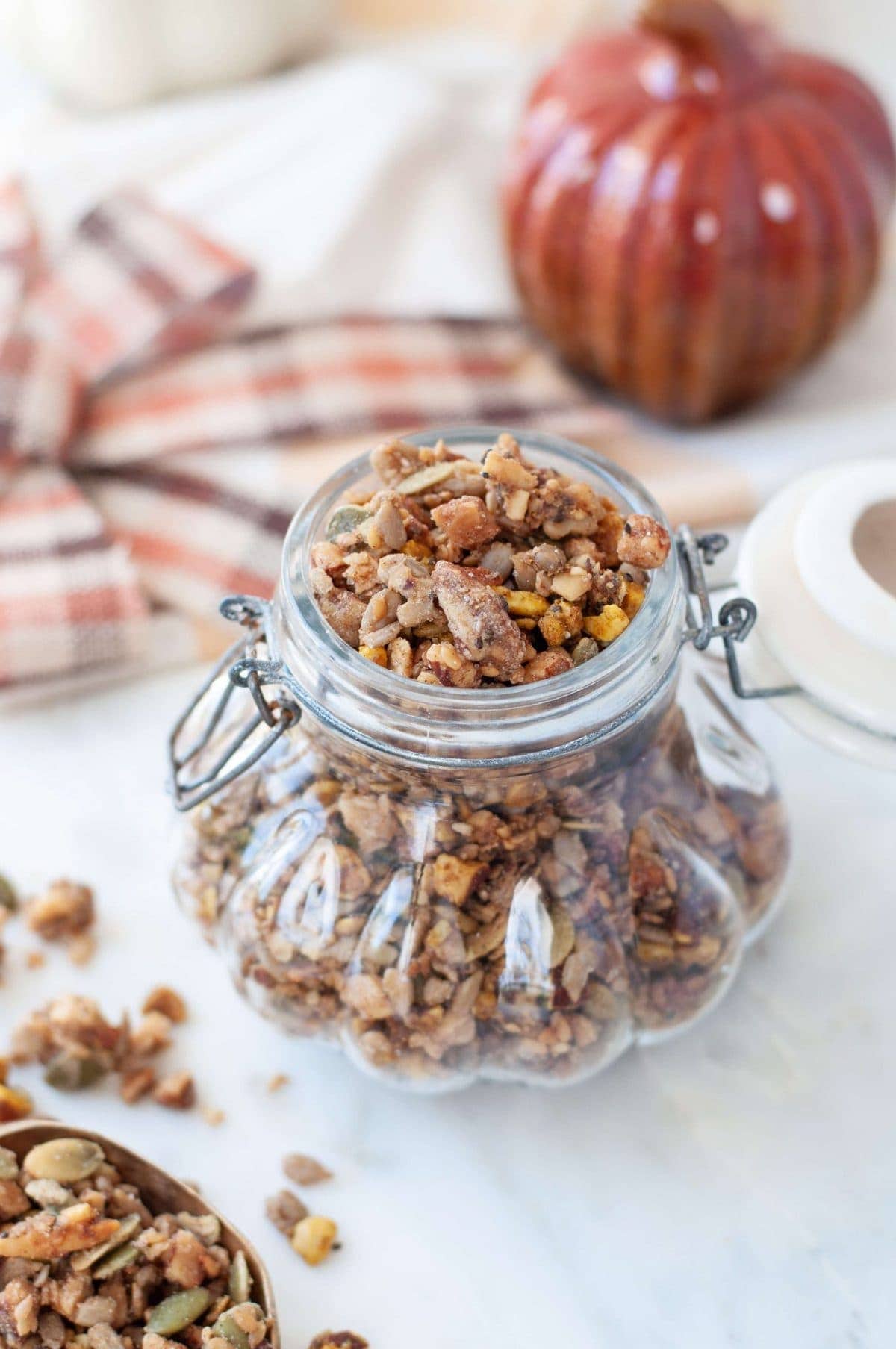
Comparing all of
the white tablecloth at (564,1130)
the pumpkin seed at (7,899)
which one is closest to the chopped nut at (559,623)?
the white tablecloth at (564,1130)

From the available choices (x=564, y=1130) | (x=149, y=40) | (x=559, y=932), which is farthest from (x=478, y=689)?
(x=149, y=40)

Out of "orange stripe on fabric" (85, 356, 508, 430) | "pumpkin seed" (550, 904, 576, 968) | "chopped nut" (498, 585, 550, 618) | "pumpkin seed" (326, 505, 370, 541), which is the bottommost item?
"pumpkin seed" (550, 904, 576, 968)

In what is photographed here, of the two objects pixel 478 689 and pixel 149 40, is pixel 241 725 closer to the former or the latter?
pixel 478 689

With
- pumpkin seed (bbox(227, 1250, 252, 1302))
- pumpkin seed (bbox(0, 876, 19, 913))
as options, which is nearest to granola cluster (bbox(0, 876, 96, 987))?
pumpkin seed (bbox(0, 876, 19, 913))

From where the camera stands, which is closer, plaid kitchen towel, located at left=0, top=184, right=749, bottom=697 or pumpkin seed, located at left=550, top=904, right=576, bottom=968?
pumpkin seed, located at left=550, top=904, right=576, bottom=968

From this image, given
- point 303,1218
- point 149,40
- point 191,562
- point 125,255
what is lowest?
point 303,1218

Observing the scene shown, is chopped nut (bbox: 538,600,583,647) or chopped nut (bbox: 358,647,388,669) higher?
A: chopped nut (bbox: 538,600,583,647)

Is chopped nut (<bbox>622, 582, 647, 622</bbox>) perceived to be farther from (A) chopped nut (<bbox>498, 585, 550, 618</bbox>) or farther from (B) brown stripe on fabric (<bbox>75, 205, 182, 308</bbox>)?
(B) brown stripe on fabric (<bbox>75, 205, 182, 308</bbox>)

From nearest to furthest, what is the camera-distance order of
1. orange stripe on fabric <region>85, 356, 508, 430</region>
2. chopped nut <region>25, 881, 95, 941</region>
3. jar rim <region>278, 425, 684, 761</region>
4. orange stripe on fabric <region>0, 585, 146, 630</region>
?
jar rim <region>278, 425, 684, 761</region>, chopped nut <region>25, 881, 95, 941</region>, orange stripe on fabric <region>0, 585, 146, 630</region>, orange stripe on fabric <region>85, 356, 508, 430</region>

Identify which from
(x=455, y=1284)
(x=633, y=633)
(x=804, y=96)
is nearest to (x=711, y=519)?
(x=804, y=96)
